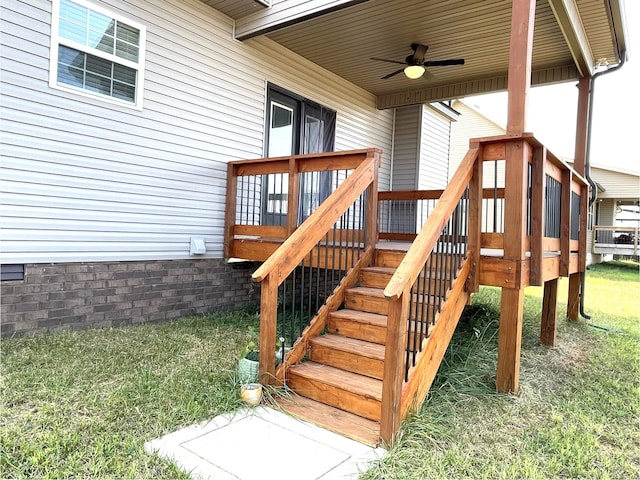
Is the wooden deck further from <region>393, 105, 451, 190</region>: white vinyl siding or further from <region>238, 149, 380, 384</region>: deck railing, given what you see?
<region>393, 105, 451, 190</region>: white vinyl siding

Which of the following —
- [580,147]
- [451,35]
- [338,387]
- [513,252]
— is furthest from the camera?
[580,147]

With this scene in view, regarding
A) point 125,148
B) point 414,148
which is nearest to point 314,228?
point 125,148

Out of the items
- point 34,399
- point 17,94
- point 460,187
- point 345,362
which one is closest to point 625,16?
point 460,187

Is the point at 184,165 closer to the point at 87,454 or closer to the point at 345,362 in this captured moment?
the point at 345,362

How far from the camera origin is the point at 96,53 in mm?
4363

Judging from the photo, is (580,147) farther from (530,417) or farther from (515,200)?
(530,417)

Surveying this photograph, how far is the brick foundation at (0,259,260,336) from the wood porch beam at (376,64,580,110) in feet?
14.7

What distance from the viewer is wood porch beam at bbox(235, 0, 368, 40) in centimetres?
491

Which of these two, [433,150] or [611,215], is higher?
[433,150]

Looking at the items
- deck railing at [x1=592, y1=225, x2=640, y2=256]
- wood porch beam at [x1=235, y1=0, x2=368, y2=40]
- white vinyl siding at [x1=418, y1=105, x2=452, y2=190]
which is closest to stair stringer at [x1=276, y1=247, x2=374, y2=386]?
wood porch beam at [x1=235, y1=0, x2=368, y2=40]

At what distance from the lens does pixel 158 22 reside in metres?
4.92

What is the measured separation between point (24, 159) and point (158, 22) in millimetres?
2163

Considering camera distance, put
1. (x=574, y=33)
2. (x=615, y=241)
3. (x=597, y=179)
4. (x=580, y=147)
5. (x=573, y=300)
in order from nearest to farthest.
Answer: (x=574, y=33) → (x=573, y=300) → (x=580, y=147) → (x=597, y=179) → (x=615, y=241)

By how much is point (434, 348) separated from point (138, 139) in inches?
149
